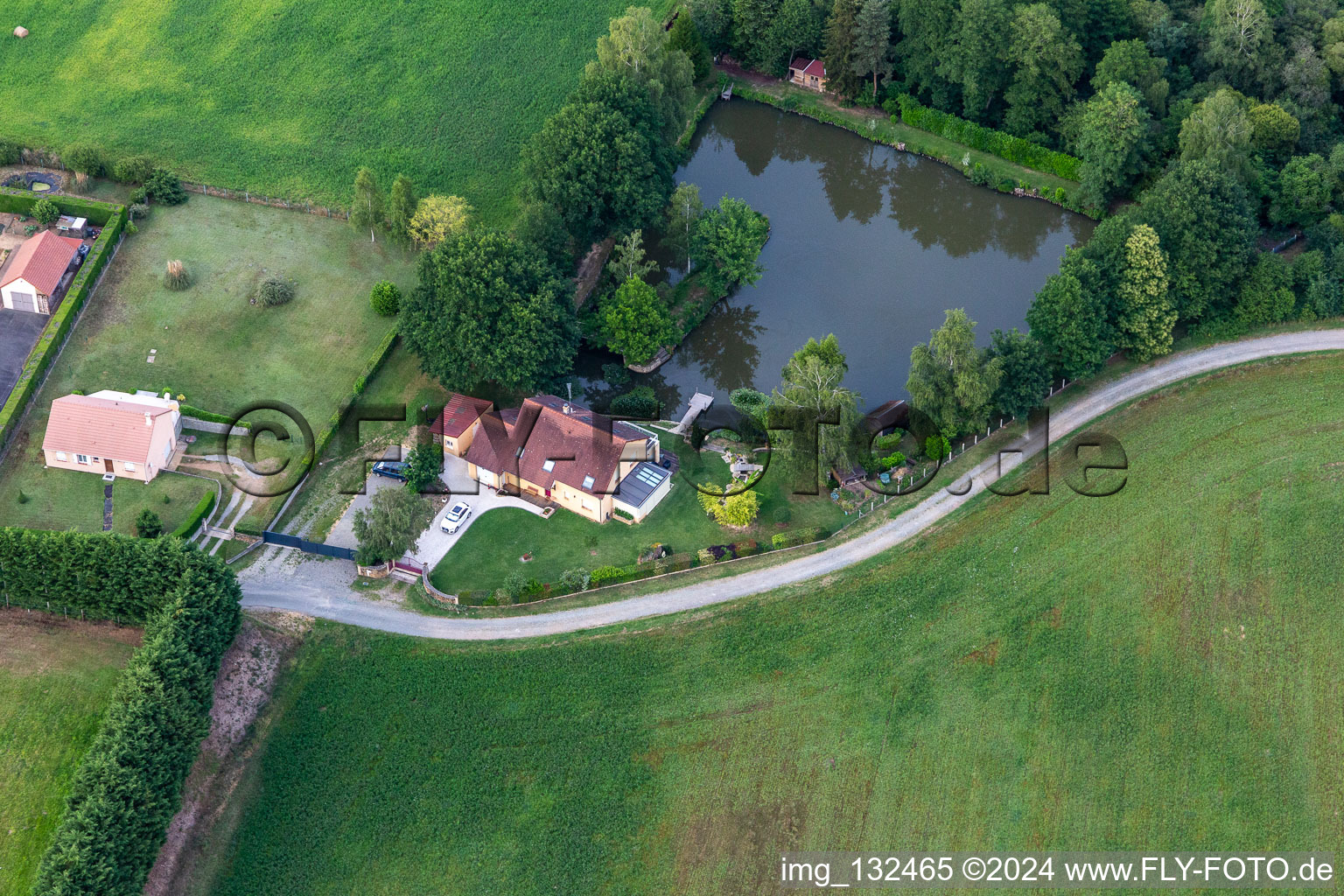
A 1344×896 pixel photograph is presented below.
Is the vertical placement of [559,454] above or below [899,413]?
below

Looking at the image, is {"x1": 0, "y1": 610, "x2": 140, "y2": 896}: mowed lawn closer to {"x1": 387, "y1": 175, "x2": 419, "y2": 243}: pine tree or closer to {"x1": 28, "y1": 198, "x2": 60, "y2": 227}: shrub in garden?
{"x1": 28, "y1": 198, "x2": 60, "y2": 227}: shrub in garden

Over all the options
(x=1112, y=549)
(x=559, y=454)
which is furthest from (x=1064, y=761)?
(x=559, y=454)

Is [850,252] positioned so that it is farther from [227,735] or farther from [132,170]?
[227,735]

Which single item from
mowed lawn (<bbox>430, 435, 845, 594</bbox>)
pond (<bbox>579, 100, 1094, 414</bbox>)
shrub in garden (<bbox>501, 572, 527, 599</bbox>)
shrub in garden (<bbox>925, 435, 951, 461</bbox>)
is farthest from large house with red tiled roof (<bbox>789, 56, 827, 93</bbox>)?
shrub in garden (<bbox>501, 572, 527, 599</bbox>)

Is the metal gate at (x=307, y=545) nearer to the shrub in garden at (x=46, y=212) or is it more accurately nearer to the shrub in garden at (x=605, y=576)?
the shrub in garden at (x=605, y=576)

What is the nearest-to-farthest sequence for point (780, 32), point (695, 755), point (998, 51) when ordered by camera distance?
1. point (695, 755)
2. point (998, 51)
3. point (780, 32)

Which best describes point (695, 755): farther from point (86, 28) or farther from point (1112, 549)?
point (86, 28)
